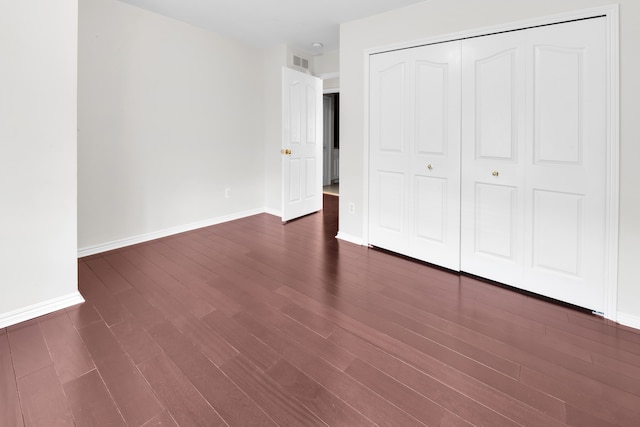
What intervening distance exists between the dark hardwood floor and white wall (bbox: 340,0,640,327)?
557mm

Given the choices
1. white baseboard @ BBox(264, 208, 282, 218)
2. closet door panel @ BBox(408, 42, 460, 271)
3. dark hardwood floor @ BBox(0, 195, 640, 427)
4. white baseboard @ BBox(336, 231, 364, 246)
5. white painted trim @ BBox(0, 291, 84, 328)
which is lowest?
dark hardwood floor @ BBox(0, 195, 640, 427)

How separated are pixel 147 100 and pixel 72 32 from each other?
147 cm

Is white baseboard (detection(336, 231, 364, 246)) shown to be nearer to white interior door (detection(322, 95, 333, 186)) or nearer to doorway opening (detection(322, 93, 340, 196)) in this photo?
doorway opening (detection(322, 93, 340, 196))

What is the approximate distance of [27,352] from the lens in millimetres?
1796

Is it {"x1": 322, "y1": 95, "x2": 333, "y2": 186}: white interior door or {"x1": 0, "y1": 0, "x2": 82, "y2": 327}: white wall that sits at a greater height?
{"x1": 322, "y1": 95, "x2": 333, "y2": 186}: white interior door

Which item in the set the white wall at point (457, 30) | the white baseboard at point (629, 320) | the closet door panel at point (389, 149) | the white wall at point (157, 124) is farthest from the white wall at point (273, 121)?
the white baseboard at point (629, 320)

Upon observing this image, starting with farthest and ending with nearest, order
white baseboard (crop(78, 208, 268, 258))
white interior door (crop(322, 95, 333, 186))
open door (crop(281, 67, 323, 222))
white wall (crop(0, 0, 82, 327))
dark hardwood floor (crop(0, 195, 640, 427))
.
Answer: white interior door (crop(322, 95, 333, 186)) < open door (crop(281, 67, 323, 222)) < white baseboard (crop(78, 208, 268, 258)) < white wall (crop(0, 0, 82, 327)) < dark hardwood floor (crop(0, 195, 640, 427))

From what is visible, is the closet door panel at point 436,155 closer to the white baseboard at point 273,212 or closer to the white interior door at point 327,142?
the white baseboard at point 273,212

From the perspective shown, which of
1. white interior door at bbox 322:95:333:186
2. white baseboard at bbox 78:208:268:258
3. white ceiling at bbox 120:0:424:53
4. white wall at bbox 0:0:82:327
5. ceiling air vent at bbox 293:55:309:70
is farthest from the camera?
white interior door at bbox 322:95:333:186

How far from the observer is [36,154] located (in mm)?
2074

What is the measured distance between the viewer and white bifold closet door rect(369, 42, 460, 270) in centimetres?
286

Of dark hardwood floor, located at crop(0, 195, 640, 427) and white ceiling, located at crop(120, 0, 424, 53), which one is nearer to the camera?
dark hardwood floor, located at crop(0, 195, 640, 427)

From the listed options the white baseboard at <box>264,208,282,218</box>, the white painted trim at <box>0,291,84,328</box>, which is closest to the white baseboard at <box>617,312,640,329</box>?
the white painted trim at <box>0,291,84,328</box>

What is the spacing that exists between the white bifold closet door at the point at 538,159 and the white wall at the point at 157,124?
2.94 metres
